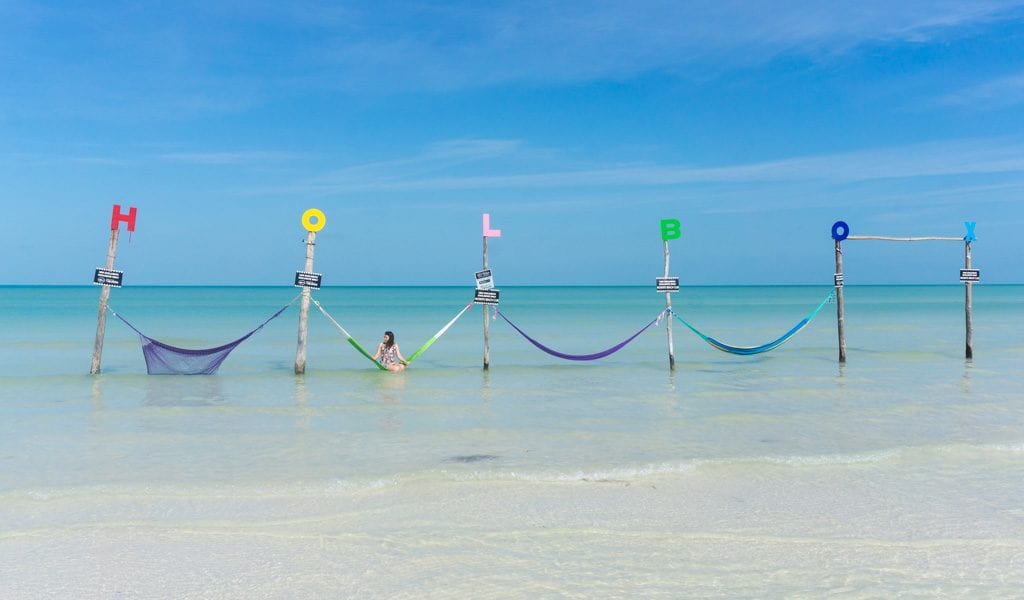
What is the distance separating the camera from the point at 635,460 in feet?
21.8

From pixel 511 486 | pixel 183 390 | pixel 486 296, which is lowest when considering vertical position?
pixel 511 486

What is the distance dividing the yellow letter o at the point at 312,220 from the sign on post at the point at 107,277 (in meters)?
2.83

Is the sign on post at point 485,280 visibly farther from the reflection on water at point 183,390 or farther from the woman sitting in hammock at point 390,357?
the reflection on water at point 183,390

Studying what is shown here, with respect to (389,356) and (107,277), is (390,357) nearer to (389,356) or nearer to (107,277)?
(389,356)

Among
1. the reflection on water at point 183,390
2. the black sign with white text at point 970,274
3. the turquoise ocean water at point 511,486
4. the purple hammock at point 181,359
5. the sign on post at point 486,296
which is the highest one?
the black sign with white text at point 970,274

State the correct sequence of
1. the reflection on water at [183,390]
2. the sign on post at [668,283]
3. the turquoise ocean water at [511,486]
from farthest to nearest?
the sign on post at [668,283] → the reflection on water at [183,390] → the turquoise ocean water at [511,486]

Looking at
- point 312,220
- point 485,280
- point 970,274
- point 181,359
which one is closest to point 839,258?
point 970,274

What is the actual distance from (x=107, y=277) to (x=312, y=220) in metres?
3.08

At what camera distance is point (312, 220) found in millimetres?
11664

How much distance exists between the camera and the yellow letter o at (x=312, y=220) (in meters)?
11.6

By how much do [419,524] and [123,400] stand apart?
6.64 m

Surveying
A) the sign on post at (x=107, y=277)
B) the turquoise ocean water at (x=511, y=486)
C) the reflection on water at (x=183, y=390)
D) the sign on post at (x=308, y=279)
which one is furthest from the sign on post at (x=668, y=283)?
the sign on post at (x=107, y=277)

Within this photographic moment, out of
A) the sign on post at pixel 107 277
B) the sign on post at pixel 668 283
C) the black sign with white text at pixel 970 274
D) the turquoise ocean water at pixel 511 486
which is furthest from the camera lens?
the black sign with white text at pixel 970 274

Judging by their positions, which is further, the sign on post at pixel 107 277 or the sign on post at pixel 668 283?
the sign on post at pixel 668 283
